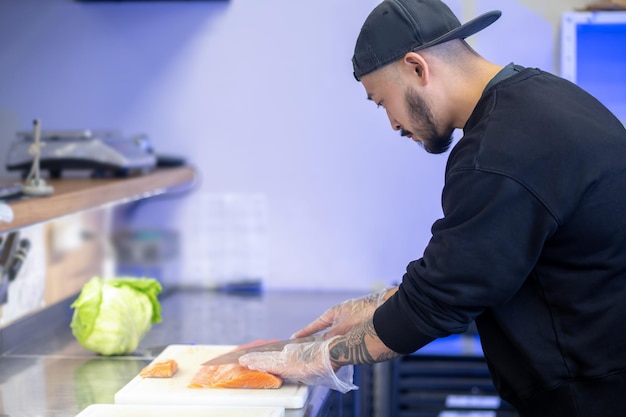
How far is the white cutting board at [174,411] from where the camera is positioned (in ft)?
5.94

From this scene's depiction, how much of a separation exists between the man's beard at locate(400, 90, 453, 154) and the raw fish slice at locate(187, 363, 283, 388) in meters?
0.61

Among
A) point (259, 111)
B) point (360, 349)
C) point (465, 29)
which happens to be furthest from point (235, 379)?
point (259, 111)

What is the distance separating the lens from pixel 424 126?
191 centimetres

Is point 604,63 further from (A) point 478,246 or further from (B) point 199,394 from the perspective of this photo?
(B) point 199,394

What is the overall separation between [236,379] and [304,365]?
0.50ft

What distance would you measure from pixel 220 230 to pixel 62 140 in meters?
0.73

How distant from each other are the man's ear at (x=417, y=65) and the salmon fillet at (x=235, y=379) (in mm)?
721

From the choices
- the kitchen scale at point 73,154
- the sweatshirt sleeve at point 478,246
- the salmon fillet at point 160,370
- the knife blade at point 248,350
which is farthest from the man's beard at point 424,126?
the kitchen scale at point 73,154

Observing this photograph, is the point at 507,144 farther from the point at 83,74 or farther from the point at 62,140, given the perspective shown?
the point at 83,74

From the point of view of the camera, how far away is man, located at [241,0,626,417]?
5.42 feet

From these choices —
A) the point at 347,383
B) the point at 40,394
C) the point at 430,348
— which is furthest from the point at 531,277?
the point at 430,348

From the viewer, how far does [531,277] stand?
177 cm

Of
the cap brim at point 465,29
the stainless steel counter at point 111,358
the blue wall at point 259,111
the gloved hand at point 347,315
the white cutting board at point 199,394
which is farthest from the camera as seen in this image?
the blue wall at point 259,111

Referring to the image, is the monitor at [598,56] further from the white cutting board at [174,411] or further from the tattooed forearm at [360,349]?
the white cutting board at [174,411]
